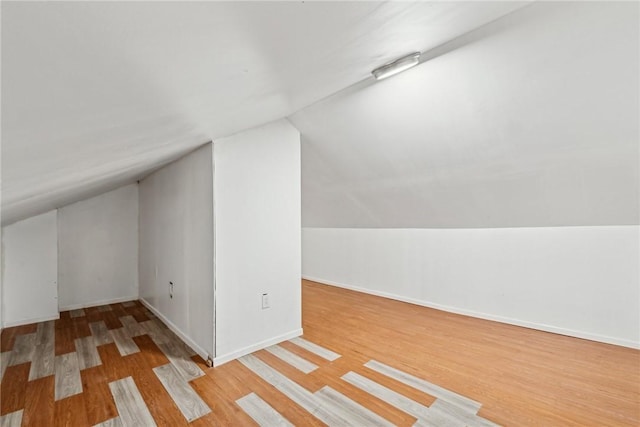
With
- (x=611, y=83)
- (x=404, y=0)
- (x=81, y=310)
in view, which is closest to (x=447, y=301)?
(x=611, y=83)

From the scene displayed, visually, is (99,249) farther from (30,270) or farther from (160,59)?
(160,59)

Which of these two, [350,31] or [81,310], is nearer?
[350,31]

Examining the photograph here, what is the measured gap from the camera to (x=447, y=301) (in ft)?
13.0

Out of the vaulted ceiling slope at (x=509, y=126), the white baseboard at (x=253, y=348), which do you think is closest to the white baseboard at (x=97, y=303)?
the white baseboard at (x=253, y=348)

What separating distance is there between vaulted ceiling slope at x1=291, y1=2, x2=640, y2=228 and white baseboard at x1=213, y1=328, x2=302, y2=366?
1.92 meters

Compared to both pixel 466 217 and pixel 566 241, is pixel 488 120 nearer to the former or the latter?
pixel 466 217

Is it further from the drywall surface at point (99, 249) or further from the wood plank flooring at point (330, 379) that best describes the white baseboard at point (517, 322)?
the drywall surface at point (99, 249)

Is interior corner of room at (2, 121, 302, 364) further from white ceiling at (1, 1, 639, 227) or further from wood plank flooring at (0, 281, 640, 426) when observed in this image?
white ceiling at (1, 1, 639, 227)

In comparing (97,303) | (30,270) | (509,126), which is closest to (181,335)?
(97,303)

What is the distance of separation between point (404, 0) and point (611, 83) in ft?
5.56

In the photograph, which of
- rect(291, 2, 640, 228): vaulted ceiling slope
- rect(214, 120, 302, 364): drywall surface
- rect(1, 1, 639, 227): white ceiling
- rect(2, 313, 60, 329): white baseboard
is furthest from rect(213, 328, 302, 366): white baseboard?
rect(2, 313, 60, 329): white baseboard

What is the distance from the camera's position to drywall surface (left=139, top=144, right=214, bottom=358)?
2588 mm

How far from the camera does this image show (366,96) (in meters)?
2.53

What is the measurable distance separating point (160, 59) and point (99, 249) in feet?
15.2
